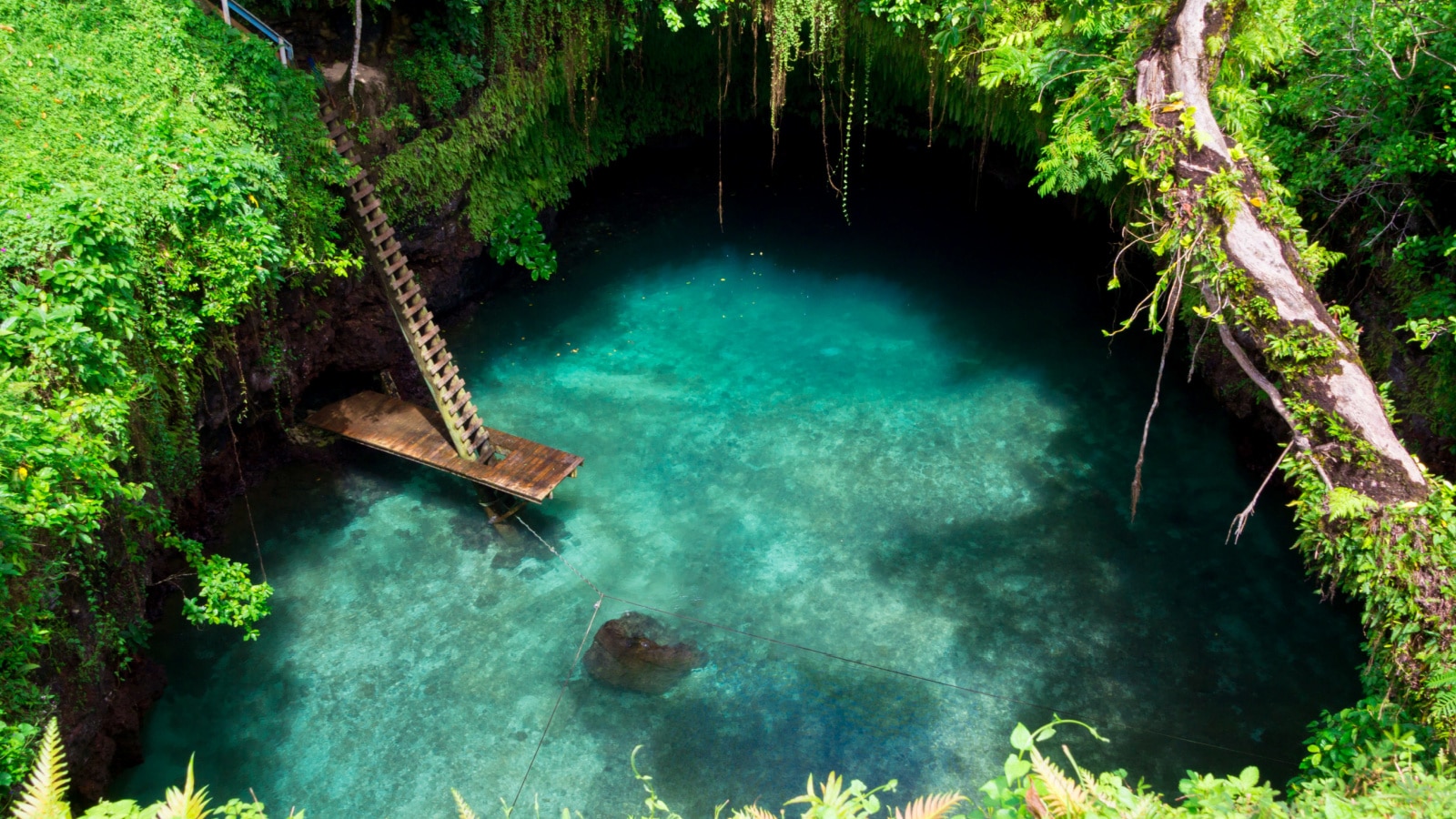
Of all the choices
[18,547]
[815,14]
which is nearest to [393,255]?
[18,547]

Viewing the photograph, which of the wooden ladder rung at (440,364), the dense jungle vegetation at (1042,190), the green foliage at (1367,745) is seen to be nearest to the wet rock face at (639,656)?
the dense jungle vegetation at (1042,190)

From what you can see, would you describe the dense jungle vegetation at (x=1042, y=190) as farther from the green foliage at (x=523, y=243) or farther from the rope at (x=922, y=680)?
the green foliage at (x=523, y=243)

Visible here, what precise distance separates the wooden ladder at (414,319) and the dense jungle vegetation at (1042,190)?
0.25 m

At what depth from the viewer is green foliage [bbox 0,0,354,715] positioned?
4.68 m

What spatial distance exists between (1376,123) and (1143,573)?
3.88 m

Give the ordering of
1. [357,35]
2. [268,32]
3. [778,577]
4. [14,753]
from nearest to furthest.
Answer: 1. [14,753]
2. [778,577]
3. [268,32]
4. [357,35]

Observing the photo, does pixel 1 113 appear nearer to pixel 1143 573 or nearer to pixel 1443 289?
pixel 1143 573

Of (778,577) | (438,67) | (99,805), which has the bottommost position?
(778,577)

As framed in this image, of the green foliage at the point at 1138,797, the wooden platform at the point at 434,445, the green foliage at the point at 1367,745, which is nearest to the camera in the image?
the green foliage at the point at 1138,797

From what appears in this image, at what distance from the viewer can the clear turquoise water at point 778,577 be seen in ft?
21.1

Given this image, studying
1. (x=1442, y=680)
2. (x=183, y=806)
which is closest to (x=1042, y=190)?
(x=1442, y=680)

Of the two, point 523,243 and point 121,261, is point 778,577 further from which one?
point 523,243

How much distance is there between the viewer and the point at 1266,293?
18.2 ft

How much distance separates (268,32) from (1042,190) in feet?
22.7
